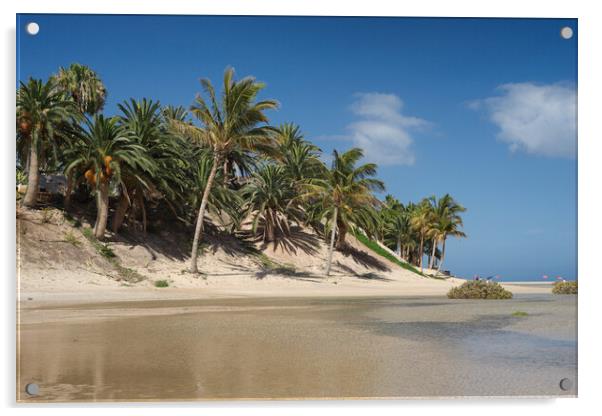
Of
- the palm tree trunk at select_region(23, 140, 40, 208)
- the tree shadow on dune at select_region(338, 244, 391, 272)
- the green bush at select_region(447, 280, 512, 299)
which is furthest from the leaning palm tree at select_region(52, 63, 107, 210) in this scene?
the green bush at select_region(447, 280, 512, 299)

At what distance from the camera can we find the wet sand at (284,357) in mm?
4883

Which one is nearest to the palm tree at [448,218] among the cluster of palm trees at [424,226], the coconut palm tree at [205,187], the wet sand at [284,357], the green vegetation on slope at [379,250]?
the cluster of palm trees at [424,226]

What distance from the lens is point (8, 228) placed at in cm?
554

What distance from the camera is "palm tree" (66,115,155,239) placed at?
59.6 feet

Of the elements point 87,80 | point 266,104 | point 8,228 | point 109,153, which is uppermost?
point 87,80

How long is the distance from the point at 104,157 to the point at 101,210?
196cm

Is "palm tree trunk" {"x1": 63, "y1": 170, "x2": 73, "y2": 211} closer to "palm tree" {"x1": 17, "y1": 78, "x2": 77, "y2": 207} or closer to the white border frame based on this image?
"palm tree" {"x1": 17, "y1": 78, "x2": 77, "y2": 207}

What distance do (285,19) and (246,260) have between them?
17.0 metres

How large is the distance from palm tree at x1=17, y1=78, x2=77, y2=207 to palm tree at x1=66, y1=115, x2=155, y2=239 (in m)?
1.38

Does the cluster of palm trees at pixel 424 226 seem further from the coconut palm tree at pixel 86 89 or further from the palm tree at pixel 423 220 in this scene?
the coconut palm tree at pixel 86 89

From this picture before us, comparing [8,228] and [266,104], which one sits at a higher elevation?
[266,104]

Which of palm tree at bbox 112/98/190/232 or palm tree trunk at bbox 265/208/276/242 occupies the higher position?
palm tree at bbox 112/98/190/232
